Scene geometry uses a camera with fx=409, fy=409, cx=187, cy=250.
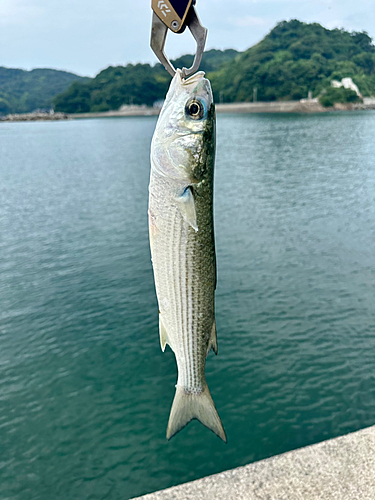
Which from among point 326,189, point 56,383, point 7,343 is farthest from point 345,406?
point 326,189

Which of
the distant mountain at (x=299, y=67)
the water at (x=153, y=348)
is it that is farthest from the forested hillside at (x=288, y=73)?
the water at (x=153, y=348)

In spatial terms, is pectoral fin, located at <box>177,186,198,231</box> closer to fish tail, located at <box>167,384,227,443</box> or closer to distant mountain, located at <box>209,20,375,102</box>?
fish tail, located at <box>167,384,227,443</box>

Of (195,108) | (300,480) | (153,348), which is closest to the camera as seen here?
(195,108)

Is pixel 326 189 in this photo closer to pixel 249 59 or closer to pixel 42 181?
pixel 42 181

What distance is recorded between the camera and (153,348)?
9.78 m

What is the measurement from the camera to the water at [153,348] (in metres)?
6.85

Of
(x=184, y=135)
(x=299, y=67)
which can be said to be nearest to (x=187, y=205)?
(x=184, y=135)

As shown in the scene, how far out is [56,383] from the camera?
28.4ft

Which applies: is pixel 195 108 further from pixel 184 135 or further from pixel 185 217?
pixel 185 217

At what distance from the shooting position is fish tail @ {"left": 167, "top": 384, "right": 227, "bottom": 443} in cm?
329

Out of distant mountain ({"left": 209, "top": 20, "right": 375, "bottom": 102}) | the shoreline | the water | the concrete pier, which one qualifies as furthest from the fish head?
distant mountain ({"left": 209, "top": 20, "right": 375, "bottom": 102})

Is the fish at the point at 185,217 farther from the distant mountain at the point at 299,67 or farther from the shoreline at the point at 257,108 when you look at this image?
the distant mountain at the point at 299,67

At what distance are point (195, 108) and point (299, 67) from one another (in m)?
181

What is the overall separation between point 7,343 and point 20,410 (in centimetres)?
269
